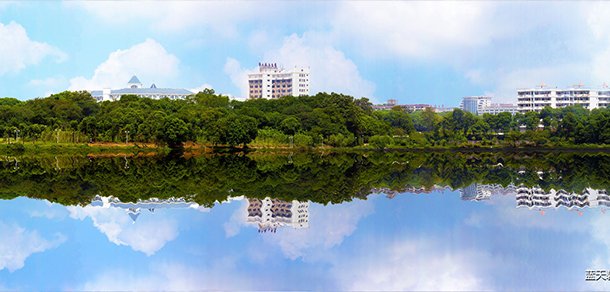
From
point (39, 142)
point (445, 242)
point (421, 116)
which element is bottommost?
point (445, 242)

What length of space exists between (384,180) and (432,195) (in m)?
3.23

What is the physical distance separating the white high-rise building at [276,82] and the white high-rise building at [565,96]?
137 ft

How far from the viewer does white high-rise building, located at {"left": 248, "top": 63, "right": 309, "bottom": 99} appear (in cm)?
9262

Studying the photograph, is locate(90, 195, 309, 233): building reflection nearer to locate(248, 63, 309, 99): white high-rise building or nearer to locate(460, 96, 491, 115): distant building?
locate(248, 63, 309, 99): white high-rise building

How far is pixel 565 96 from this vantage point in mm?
66250

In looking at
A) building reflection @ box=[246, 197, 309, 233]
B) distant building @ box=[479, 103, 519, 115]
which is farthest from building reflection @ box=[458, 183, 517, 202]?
distant building @ box=[479, 103, 519, 115]

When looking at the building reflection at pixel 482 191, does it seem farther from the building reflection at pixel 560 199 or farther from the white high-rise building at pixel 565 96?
the white high-rise building at pixel 565 96

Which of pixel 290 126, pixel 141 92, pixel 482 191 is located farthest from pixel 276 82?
pixel 482 191

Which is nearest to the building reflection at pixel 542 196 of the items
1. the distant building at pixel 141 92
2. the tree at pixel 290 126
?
the tree at pixel 290 126

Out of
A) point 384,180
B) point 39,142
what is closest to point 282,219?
point 384,180

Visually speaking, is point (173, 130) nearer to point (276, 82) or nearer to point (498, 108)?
point (276, 82)

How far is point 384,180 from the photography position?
14.9 metres

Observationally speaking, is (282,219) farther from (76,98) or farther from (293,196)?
(76,98)

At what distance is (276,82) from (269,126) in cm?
5550
